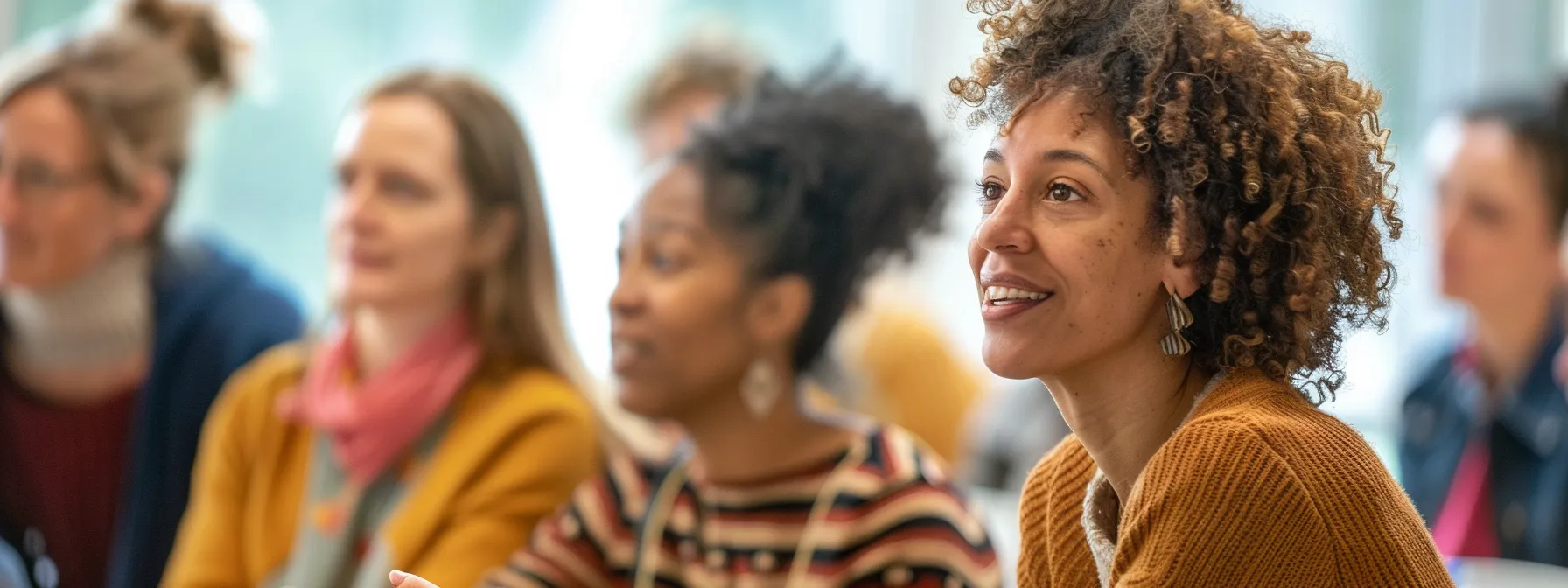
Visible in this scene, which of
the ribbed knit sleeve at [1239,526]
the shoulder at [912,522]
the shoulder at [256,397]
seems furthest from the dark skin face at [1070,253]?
the shoulder at [256,397]

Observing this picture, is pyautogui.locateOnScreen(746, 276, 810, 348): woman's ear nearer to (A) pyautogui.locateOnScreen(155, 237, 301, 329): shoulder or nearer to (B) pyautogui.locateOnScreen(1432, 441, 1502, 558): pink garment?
(A) pyautogui.locateOnScreen(155, 237, 301, 329): shoulder

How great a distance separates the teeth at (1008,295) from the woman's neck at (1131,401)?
0.22ft

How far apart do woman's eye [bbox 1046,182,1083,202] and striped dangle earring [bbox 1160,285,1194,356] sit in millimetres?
95

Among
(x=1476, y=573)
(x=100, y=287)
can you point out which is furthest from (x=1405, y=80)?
(x=100, y=287)

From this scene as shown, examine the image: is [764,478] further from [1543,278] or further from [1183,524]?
[1543,278]

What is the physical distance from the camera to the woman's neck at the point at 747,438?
6.33ft

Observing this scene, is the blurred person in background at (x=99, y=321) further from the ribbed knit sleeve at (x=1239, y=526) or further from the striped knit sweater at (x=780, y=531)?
the ribbed knit sleeve at (x=1239, y=526)

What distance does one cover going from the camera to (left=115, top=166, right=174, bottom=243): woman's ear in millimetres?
2686

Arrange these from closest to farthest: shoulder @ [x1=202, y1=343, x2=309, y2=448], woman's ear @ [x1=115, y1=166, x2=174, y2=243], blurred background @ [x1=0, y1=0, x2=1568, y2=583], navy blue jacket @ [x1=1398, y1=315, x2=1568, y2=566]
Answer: shoulder @ [x1=202, y1=343, x2=309, y2=448]
woman's ear @ [x1=115, y1=166, x2=174, y2=243]
navy blue jacket @ [x1=1398, y1=315, x2=1568, y2=566]
blurred background @ [x1=0, y1=0, x2=1568, y2=583]

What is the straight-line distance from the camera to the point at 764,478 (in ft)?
6.29

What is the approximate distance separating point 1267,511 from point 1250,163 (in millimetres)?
246

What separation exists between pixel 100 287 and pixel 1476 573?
2.14 m

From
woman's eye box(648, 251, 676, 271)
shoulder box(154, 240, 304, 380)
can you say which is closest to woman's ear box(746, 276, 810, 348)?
woman's eye box(648, 251, 676, 271)

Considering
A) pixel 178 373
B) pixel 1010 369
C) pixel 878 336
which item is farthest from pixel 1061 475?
pixel 878 336
